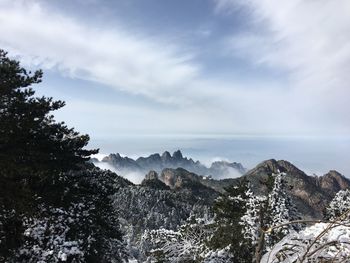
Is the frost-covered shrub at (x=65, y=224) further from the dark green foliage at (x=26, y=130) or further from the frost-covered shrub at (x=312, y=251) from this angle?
the frost-covered shrub at (x=312, y=251)

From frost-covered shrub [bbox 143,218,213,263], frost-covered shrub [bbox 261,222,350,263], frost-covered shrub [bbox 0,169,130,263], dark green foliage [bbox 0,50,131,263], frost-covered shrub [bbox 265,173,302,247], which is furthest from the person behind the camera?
frost-covered shrub [bbox 265,173,302,247]

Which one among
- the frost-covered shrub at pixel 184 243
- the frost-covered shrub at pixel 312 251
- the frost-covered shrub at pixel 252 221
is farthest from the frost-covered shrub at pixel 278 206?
the frost-covered shrub at pixel 312 251

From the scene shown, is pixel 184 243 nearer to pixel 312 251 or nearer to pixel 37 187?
pixel 37 187

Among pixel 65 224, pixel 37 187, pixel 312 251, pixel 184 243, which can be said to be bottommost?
pixel 184 243

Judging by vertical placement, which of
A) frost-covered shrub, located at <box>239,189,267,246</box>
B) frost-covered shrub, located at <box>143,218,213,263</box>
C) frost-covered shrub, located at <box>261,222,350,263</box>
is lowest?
frost-covered shrub, located at <box>143,218,213,263</box>

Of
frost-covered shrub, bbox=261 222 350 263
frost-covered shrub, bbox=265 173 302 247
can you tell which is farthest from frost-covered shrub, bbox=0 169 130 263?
frost-covered shrub, bbox=261 222 350 263

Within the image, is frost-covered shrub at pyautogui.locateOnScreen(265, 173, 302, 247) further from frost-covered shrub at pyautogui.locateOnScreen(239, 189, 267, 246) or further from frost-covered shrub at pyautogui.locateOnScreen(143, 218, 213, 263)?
frost-covered shrub at pyautogui.locateOnScreen(143, 218, 213, 263)

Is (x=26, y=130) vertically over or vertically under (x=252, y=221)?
over

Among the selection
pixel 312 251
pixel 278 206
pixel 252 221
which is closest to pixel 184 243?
pixel 252 221

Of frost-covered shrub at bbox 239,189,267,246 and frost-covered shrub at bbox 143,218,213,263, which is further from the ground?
frost-covered shrub at bbox 239,189,267,246

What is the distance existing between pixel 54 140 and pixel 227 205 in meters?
20.7

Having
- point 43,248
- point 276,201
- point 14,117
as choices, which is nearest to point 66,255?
point 43,248

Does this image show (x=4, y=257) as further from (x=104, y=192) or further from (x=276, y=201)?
(x=276, y=201)

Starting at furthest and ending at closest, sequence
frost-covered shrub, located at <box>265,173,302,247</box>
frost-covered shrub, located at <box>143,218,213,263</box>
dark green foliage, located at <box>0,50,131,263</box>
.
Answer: frost-covered shrub, located at <box>265,173,302,247</box> < frost-covered shrub, located at <box>143,218,213,263</box> < dark green foliage, located at <box>0,50,131,263</box>
